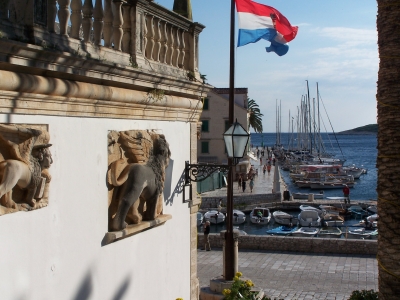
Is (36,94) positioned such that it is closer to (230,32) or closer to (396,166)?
(396,166)

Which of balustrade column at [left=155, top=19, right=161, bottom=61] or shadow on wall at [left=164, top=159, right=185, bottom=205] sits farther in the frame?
shadow on wall at [left=164, top=159, right=185, bottom=205]

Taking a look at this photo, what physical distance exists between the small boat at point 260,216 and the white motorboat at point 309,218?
2.17m

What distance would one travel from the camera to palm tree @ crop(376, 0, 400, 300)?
24.3 ft

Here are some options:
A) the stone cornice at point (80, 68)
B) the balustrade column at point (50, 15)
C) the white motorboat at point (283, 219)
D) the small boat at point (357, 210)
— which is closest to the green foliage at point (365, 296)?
the stone cornice at point (80, 68)

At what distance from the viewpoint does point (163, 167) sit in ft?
23.8

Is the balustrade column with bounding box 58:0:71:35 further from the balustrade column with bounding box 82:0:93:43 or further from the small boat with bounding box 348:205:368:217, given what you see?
the small boat with bounding box 348:205:368:217

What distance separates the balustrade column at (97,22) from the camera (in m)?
6.05

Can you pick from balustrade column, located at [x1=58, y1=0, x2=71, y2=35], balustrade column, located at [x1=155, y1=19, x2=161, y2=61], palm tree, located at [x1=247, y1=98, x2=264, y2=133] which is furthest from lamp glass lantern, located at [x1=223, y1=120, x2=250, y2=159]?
palm tree, located at [x1=247, y1=98, x2=264, y2=133]

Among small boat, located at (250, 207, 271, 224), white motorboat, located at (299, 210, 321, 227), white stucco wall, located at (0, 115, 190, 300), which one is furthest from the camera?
small boat, located at (250, 207, 271, 224)

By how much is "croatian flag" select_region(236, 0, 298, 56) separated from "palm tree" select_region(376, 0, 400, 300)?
307cm

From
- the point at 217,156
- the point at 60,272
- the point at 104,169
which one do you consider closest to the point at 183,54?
the point at 104,169

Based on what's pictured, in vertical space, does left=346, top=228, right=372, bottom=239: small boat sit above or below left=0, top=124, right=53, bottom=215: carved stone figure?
below

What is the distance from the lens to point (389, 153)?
7.52 meters

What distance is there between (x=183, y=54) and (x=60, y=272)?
414 cm
